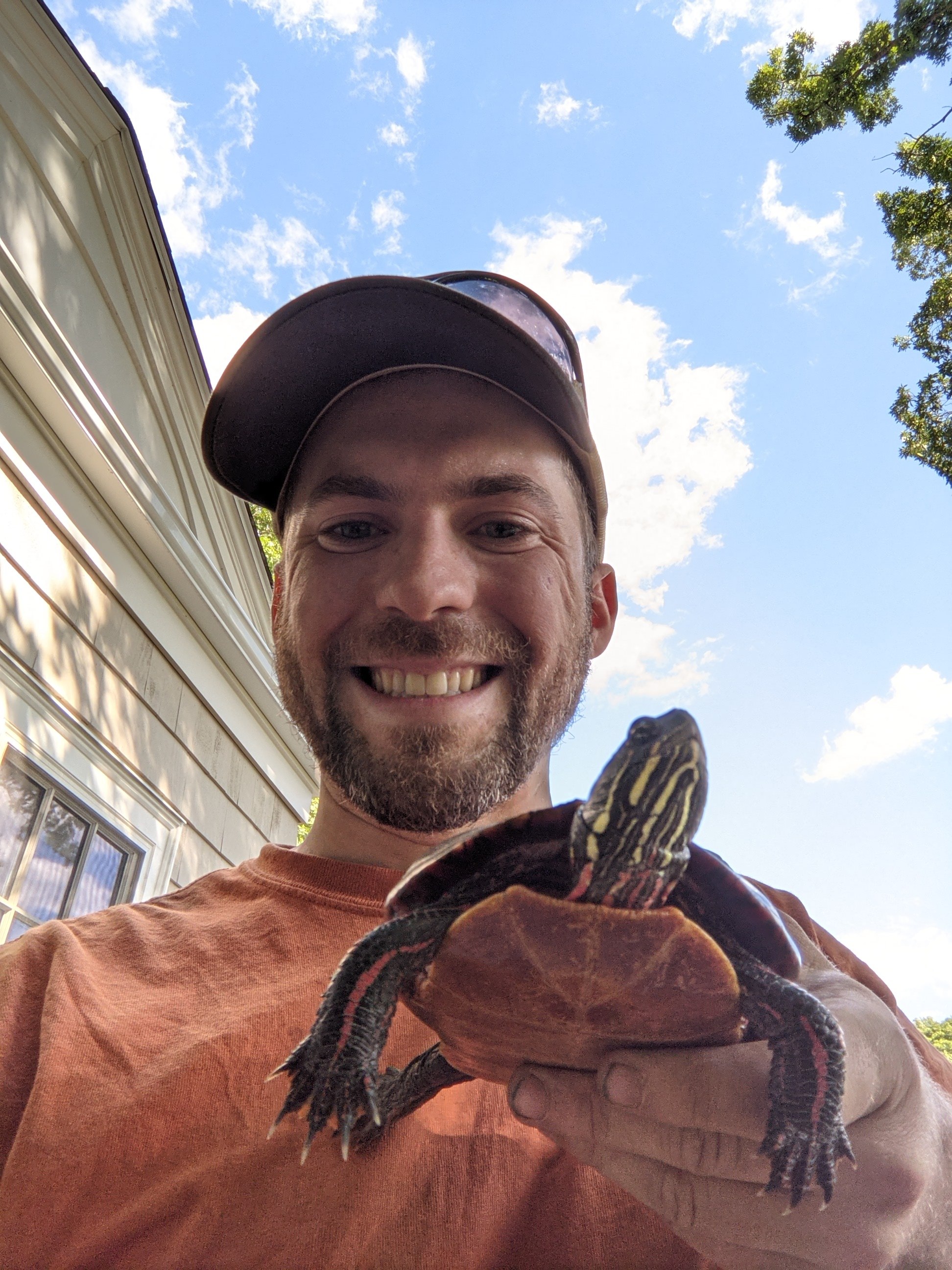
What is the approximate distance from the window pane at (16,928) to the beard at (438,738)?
2519 mm

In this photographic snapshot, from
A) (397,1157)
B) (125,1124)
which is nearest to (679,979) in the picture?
(397,1157)

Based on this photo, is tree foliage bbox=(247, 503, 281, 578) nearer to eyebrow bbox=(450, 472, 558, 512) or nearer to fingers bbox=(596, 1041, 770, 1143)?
eyebrow bbox=(450, 472, 558, 512)

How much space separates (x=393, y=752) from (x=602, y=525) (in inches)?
61.5

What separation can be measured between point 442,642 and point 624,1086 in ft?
4.55


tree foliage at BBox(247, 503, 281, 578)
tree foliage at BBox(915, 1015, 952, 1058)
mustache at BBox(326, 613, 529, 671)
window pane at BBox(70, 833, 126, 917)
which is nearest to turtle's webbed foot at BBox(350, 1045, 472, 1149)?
mustache at BBox(326, 613, 529, 671)

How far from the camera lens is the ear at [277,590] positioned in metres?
3.37

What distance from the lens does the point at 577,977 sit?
60.2 inches

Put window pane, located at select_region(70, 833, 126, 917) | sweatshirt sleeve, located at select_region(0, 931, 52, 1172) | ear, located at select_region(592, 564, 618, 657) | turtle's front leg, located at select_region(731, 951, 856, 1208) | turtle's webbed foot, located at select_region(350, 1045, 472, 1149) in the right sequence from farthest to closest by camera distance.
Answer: window pane, located at select_region(70, 833, 126, 917), ear, located at select_region(592, 564, 618, 657), sweatshirt sleeve, located at select_region(0, 931, 52, 1172), turtle's webbed foot, located at select_region(350, 1045, 472, 1149), turtle's front leg, located at select_region(731, 951, 856, 1208)

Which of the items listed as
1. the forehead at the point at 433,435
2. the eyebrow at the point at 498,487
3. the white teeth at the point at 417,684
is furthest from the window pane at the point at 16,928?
the eyebrow at the point at 498,487

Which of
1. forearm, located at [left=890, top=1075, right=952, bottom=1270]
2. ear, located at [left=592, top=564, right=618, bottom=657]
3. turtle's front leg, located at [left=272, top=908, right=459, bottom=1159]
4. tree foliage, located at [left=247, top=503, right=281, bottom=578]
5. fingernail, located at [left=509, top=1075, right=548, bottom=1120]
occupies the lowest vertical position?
forearm, located at [left=890, top=1075, right=952, bottom=1270]

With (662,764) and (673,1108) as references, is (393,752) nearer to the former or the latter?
(662,764)

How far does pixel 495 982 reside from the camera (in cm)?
159

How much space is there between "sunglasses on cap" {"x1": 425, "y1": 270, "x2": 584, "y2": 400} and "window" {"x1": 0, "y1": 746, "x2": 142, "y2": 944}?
10.5 ft

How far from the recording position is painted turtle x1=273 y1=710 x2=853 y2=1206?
1501 mm
